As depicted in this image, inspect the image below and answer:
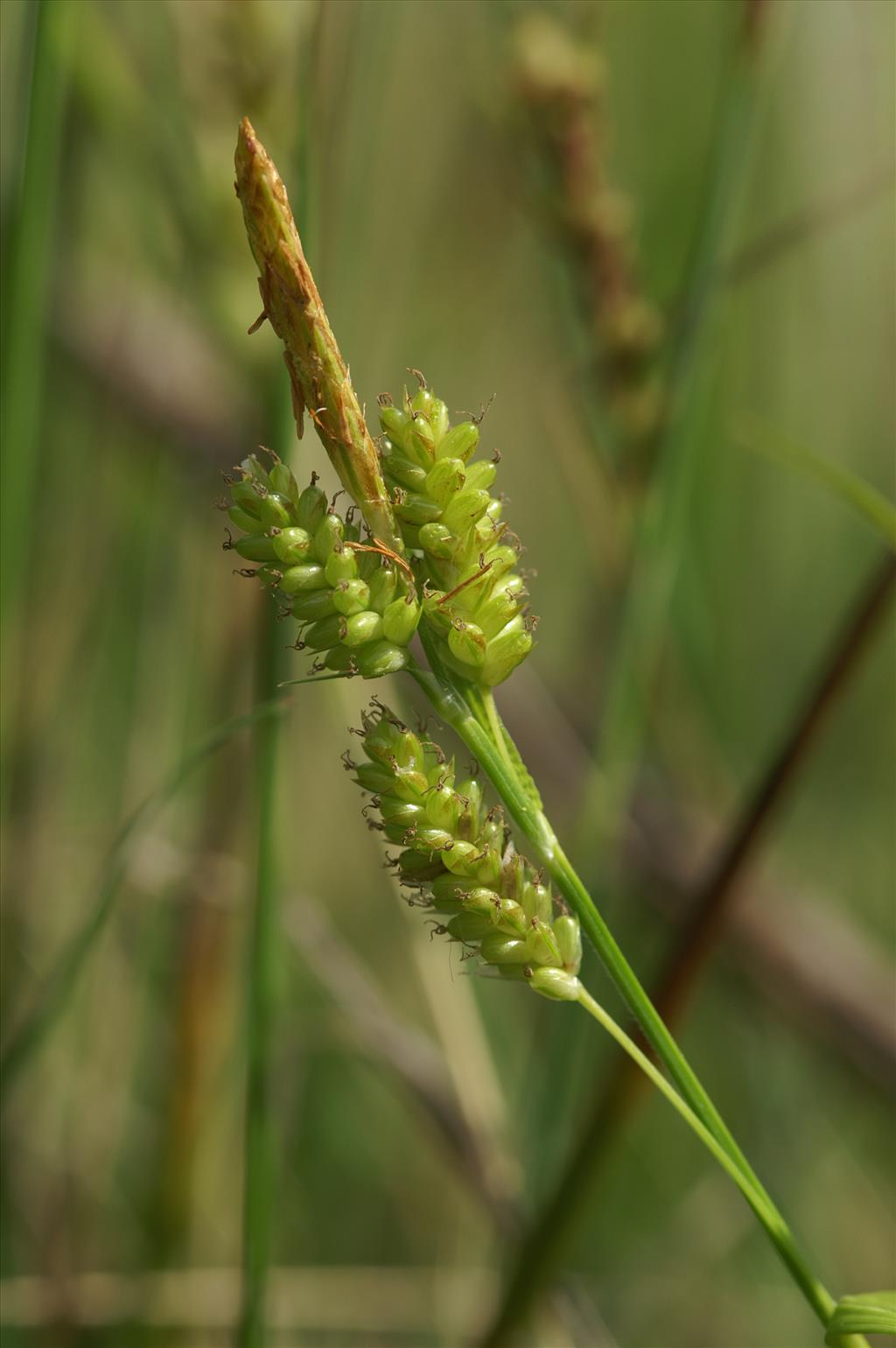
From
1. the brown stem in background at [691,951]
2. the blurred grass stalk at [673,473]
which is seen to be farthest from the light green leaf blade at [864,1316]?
the blurred grass stalk at [673,473]

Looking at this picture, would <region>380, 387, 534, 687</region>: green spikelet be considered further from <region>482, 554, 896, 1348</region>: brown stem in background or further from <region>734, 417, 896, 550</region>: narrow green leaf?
<region>482, 554, 896, 1348</region>: brown stem in background

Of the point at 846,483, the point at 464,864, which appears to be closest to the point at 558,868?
the point at 464,864

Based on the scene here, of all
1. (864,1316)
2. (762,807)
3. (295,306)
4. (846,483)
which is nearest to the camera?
(295,306)

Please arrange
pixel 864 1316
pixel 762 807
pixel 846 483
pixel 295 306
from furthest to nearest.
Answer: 1. pixel 762 807
2. pixel 846 483
3. pixel 864 1316
4. pixel 295 306

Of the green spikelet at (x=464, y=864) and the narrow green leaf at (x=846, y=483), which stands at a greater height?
the narrow green leaf at (x=846, y=483)

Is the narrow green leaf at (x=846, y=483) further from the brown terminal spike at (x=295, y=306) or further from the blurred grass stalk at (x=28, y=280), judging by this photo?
the blurred grass stalk at (x=28, y=280)

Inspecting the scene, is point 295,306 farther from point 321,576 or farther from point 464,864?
point 464,864

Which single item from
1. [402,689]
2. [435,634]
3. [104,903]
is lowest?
[104,903]

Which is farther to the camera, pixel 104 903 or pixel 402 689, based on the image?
pixel 402 689

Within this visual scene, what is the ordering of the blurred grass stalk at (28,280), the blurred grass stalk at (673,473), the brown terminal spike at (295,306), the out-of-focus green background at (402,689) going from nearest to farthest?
the brown terminal spike at (295,306) → the blurred grass stalk at (28,280) → the blurred grass stalk at (673,473) → the out-of-focus green background at (402,689)

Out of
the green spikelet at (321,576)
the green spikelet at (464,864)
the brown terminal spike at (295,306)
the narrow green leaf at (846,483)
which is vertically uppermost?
the narrow green leaf at (846,483)
